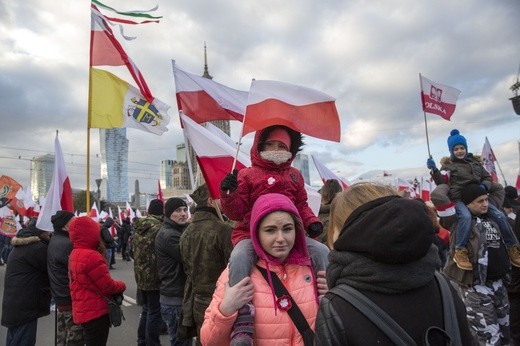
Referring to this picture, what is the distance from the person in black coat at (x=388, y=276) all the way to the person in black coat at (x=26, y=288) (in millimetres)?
4736

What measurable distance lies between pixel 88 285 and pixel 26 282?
1.35m

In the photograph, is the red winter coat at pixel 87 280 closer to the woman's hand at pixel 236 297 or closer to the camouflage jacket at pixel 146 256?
the camouflage jacket at pixel 146 256

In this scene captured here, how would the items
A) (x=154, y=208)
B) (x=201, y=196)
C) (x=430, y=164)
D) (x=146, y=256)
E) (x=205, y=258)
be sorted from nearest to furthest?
1. (x=205, y=258)
2. (x=201, y=196)
3. (x=430, y=164)
4. (x=146, y=256)
5. (x=154, y=208)

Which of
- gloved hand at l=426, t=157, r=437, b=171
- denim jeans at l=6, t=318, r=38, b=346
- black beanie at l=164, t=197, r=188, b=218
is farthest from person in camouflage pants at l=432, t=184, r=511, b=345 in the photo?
Result: denim jeans at l=6, t=318, r=38, b=346

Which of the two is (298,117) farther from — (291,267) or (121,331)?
(121,331)

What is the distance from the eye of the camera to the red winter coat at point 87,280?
4.14 meters

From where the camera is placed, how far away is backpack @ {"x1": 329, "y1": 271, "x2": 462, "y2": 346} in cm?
133

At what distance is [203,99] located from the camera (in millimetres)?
4969

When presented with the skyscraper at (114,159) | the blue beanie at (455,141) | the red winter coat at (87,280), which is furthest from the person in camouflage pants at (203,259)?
the skyscraper at (114,159)

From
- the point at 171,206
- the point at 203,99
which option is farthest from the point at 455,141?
the point at 171,206

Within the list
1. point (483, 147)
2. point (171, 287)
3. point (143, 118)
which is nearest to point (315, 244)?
point (171, 287)

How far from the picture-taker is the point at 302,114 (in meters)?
3.39

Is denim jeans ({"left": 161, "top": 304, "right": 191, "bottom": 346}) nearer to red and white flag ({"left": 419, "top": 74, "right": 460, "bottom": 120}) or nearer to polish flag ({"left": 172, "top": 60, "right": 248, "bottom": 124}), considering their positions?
polish flag ({"left": 172, "top": 60, "right": 248, "bottom": 124})

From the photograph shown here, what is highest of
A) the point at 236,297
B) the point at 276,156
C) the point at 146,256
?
the point at 276,156
